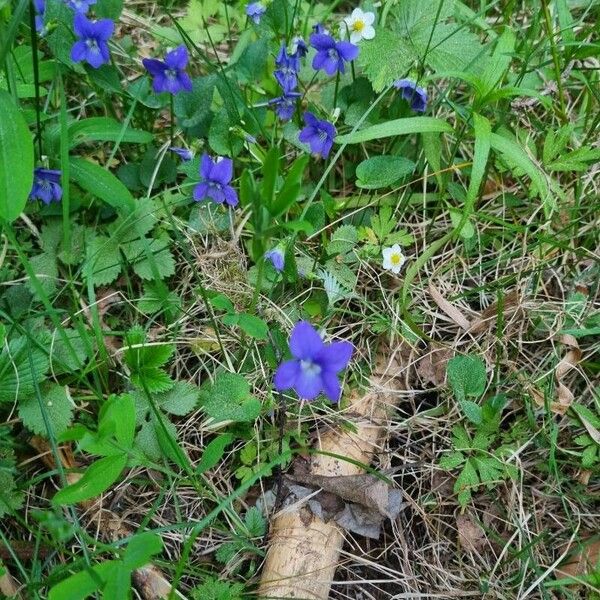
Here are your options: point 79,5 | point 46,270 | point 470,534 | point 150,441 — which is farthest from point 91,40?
point 470,534

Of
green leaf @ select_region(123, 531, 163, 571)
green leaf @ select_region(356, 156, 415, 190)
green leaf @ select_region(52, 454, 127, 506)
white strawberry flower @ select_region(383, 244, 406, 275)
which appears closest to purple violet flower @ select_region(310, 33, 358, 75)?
green leaf @ select_region(356, 156, 415, 190)

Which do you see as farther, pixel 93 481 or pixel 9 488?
pixel 9 488

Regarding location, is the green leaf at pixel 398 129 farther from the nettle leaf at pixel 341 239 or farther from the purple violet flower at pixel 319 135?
the nettle leaf at pixel 341 239

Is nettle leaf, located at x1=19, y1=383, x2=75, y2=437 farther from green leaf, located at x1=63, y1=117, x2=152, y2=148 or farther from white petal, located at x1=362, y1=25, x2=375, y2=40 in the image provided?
white petal, located at x1=362, y1=25, x2=375, y2=40

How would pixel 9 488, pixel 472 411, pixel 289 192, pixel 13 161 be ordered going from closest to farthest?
pixel 289 192
pixel 13 161
pixel 9 488
pixel 472 411

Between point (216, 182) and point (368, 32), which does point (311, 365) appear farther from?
point (368, 32)

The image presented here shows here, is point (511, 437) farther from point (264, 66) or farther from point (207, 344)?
point (264, 66)
